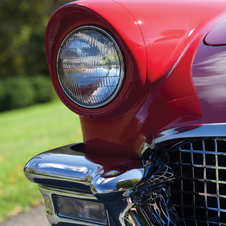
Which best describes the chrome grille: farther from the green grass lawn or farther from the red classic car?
the green grass lawn

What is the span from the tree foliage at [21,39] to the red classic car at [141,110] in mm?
19318

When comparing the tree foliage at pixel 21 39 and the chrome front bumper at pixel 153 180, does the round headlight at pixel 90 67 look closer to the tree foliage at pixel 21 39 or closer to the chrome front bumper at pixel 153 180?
the chrome front bumper at pixel 153 180

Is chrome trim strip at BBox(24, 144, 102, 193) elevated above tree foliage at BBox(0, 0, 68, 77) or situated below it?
below

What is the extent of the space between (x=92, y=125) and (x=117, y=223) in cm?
43

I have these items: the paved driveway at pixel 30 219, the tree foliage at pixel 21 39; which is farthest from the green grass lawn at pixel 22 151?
the tree foliage at pixel 21 39

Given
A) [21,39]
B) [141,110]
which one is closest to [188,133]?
[141,110]

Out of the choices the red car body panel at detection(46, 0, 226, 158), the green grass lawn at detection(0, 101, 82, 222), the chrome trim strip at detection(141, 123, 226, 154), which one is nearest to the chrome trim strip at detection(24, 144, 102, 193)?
the red car body panel at detection(46, 0, 226, 158)

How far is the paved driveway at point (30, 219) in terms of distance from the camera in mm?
2520

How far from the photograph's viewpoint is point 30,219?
2.59 m

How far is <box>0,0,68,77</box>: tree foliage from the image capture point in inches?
785

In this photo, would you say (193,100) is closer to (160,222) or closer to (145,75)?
(145,75)

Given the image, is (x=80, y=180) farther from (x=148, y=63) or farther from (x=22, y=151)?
(x=22, y=151)

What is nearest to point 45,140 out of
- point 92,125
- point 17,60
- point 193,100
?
point 92,125

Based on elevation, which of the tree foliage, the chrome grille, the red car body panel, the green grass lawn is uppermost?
the tree foliage
